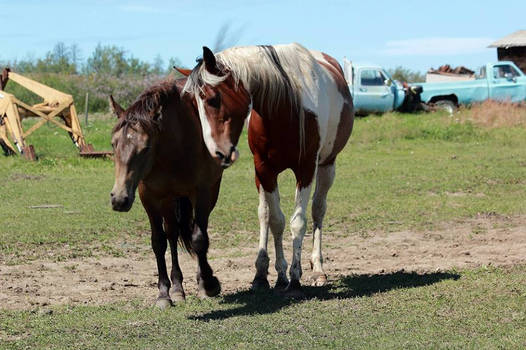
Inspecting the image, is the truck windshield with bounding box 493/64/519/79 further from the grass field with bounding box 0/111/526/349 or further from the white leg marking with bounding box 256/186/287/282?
the white leg marking with bounding box 256/186/287/282

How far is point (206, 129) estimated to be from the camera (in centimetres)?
610

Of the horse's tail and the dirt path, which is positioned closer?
the horse's tail

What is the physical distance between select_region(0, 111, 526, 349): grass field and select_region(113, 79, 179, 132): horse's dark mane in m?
→ 1.39

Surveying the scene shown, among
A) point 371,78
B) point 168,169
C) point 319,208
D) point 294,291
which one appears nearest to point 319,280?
point 294,291

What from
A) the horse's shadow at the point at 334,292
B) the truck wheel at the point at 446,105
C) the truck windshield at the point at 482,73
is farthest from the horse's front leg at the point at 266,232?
the truck windshield at the point at 482,73

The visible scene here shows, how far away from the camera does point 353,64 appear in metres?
28.6

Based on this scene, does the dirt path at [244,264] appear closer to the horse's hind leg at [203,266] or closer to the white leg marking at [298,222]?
the horse's hind leg at [203,266]

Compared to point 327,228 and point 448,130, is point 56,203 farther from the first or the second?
point 448,130

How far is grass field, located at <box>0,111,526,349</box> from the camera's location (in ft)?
18.3

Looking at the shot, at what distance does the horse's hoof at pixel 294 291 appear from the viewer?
22.9ft

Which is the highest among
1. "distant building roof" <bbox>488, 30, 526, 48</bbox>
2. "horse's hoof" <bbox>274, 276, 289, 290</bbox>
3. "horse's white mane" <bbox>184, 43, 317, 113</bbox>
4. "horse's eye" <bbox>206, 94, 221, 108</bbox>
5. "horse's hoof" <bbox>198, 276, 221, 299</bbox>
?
"horse's white mane" <bbox>184, 43, 317, 113</bbox>

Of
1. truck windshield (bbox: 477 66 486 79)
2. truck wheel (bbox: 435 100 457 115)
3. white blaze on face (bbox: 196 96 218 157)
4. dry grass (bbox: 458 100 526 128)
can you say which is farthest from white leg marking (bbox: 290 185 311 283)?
truck windshield (bbox: 477 66 486 79)

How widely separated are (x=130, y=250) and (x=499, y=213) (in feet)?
17.2

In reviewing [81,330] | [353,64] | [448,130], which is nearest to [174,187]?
[81,330]
